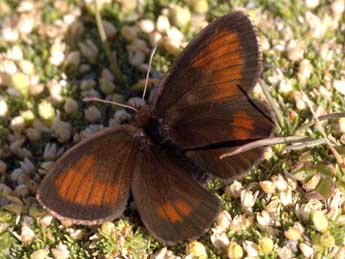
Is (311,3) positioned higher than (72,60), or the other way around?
(311,3)

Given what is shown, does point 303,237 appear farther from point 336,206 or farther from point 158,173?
point 158,173

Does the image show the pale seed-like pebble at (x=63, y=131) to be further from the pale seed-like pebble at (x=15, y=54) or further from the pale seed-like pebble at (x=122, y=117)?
the pale seed-like pebble at (x=15, y=54)

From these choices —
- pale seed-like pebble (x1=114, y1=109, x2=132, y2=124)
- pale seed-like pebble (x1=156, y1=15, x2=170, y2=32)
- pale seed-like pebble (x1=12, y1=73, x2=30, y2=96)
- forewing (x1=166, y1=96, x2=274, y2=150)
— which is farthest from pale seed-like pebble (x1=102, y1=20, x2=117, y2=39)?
forewing (x1=166, y1=96, x2=274, y2=150)

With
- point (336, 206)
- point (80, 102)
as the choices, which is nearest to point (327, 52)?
point (336, 206)

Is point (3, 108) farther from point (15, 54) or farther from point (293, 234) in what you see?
point (293, 234)

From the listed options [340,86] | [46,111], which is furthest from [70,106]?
[340,86]

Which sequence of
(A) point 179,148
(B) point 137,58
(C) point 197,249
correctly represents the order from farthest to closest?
(B) point 137,58 < (C) point 197,249 < (A) point 179,148
